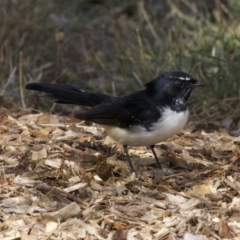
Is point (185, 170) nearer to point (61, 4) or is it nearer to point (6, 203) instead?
point (6, 203)

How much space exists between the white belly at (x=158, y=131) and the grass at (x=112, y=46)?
2.06 m

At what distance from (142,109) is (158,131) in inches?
10.4

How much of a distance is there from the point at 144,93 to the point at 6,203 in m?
1.43

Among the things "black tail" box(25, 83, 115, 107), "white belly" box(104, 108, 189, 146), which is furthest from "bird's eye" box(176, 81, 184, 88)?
"black tail" box(25, 83, 115, 107)

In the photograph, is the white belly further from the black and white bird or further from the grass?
the grass

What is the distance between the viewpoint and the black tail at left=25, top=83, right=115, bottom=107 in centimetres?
588

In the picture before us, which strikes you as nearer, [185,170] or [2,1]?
[185,170]

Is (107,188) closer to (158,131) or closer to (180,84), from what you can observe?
(158,131)

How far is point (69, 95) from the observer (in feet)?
19.3

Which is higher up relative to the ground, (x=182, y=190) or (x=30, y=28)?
(x=182, y=190)

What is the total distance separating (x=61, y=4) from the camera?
38.0 ft

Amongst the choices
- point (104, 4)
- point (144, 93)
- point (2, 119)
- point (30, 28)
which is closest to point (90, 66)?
point (30, 28)

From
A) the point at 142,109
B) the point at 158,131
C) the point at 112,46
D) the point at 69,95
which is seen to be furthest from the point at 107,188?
the point at 112,46

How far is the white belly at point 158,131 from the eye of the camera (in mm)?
5449
